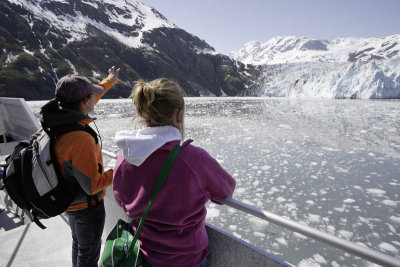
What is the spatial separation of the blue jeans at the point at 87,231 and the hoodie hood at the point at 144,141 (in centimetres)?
84

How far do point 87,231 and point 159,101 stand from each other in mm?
1175

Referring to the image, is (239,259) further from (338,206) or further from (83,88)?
(338,206)

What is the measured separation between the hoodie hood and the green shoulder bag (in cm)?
6

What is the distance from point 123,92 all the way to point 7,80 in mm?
30299

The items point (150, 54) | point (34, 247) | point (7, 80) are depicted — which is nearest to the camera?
point (34, 247)

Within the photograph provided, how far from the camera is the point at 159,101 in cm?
118

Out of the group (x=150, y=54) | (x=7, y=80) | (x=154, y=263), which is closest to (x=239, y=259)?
(x=154, y=263)

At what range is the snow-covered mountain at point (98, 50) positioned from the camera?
78.9 m

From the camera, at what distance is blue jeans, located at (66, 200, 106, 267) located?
5.71 feet

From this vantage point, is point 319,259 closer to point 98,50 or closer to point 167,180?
point 167,180

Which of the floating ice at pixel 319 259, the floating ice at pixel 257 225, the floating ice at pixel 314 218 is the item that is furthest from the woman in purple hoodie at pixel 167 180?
the floating ice at pixel 314 218

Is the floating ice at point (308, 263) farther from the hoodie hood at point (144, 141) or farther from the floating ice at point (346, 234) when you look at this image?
the hoodie hood at point (144, 141)

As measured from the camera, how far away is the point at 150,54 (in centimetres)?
12425

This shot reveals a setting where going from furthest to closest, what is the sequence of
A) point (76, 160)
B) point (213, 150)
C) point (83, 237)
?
point (213, 150) < point (83, 237) < point (76, 160)
